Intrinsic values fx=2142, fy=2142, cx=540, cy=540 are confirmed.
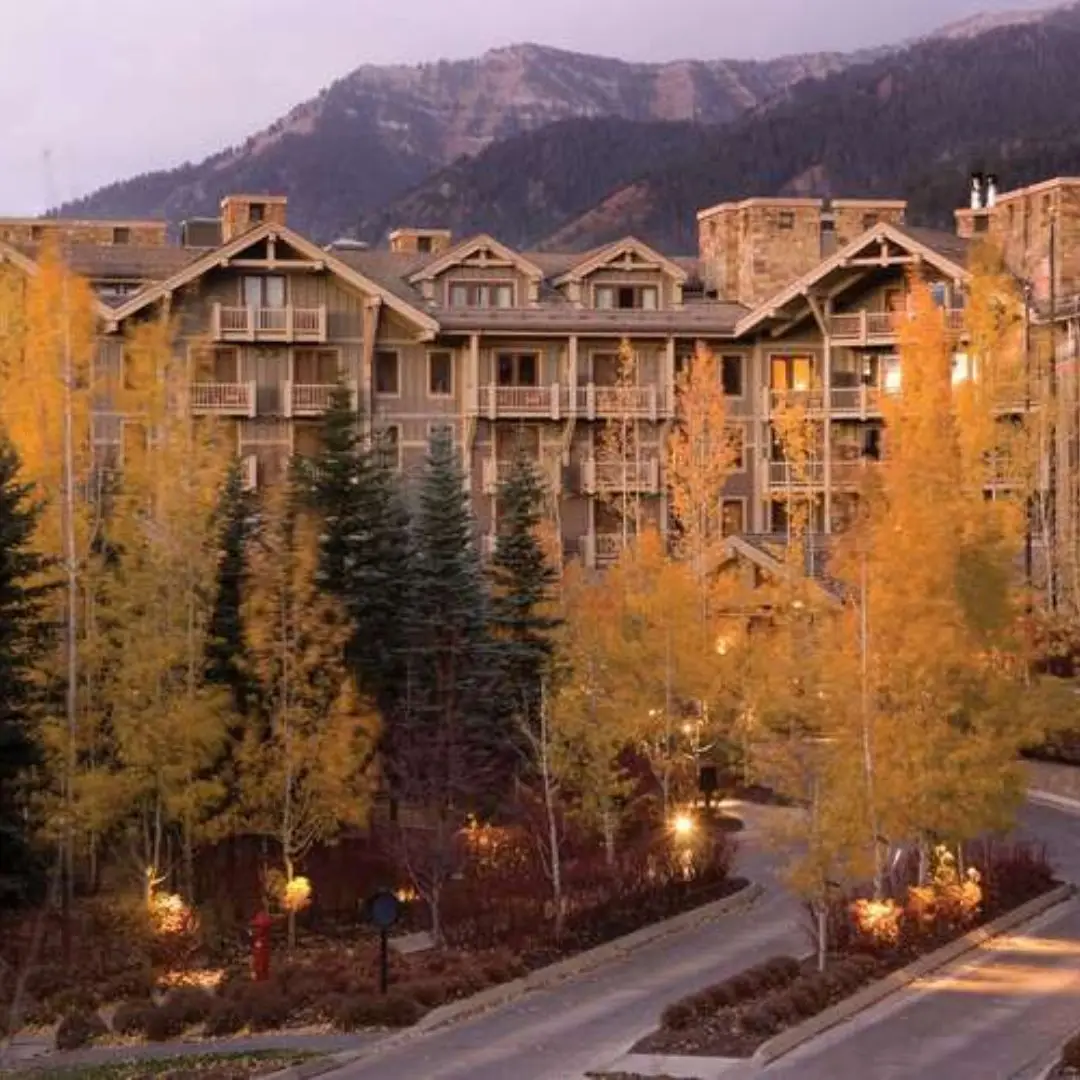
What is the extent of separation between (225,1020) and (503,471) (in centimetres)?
3355

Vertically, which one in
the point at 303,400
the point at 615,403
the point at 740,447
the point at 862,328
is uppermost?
the point at 862,328

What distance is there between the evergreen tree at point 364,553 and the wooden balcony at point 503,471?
1793cm

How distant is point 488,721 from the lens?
37000 mm

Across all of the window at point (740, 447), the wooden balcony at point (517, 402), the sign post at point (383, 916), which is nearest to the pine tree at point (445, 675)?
the sign post at point (383, 916)

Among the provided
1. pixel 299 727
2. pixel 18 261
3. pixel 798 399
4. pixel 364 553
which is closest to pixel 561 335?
pixel 798 399

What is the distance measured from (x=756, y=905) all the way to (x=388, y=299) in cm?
2752

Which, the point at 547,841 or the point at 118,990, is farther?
the point at 547,841

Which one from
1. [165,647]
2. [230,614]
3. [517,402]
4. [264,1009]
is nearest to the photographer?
[264,1009]

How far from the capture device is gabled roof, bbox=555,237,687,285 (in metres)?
59.7

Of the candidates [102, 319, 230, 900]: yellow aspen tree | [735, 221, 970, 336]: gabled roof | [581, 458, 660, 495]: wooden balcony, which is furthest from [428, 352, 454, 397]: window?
[102, 319, 230, 900]: yellow aspen tree

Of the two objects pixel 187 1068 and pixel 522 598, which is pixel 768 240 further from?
pixel 187 1068

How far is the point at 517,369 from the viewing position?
59.7m

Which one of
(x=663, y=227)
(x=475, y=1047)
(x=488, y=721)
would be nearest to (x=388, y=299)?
(x=488, y=721)

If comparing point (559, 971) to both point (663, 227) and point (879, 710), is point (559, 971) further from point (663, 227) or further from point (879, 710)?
point (663, 227)
